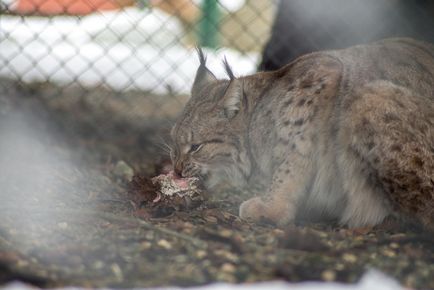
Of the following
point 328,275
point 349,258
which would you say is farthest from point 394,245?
point 328,275

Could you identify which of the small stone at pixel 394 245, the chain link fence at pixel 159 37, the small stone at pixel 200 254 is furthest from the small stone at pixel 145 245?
the chain link fence at pixel 159 37

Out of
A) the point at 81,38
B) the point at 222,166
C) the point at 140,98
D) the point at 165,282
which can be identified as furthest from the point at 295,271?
the point at 81,38

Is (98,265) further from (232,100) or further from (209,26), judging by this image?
(209,26)

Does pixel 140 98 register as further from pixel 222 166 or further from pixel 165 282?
pixel 165 282

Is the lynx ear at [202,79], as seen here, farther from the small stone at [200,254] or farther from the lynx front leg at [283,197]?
the small stone at [200,254]

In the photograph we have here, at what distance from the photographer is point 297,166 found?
386cm

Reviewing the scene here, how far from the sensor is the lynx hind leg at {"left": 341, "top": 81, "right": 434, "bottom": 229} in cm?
350

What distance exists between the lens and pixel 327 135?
12.6ft

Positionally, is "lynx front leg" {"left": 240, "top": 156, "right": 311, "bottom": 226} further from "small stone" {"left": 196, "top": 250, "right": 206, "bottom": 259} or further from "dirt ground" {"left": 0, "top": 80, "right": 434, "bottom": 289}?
"small stone" {"left": 196, "top": 250, "right": 206, "bottom": 259}

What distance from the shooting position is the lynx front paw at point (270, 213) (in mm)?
3832

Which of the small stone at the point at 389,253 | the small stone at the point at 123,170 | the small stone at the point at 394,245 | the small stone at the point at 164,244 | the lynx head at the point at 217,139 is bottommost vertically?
the small stone at the point at 389,253

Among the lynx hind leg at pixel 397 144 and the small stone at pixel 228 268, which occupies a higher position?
the lynx hind leg at pixel 397 144

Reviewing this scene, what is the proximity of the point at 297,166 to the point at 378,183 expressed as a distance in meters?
0.44

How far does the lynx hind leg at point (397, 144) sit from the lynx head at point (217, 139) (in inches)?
26.9
